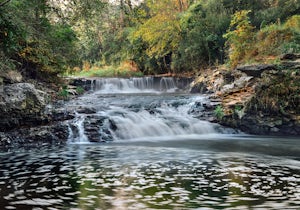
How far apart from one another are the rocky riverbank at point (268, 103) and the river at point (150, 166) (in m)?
0.62

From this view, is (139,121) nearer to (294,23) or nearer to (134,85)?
(294,23)

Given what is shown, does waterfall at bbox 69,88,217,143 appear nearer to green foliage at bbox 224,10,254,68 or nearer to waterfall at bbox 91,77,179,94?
green foliage at bbox 224,10,254,68

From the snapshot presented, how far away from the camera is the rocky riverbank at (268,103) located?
13703 millimetres

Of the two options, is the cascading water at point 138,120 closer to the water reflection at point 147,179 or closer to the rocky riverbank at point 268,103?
the rocky riverbank at point 268,103

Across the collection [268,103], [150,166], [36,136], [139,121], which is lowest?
[150,166]

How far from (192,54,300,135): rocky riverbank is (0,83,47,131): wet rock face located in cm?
667

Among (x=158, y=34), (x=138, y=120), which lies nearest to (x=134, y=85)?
(x=158, y=34)

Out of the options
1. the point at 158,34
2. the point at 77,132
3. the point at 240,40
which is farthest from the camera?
the point at 158,34

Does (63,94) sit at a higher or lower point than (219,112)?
higher

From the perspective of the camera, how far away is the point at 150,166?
7898 mm

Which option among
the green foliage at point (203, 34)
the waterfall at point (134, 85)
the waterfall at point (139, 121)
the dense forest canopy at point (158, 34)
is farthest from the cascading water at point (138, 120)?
the green foliage at point (203, 34)

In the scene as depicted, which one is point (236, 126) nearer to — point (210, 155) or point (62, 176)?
point (210, 155)

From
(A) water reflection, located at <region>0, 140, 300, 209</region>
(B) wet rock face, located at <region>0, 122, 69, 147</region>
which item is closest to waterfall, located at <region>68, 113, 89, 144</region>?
(B) wet rock face, located at <region>0, 122, 69, 147</region>

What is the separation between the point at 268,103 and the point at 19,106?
28.7 feet
